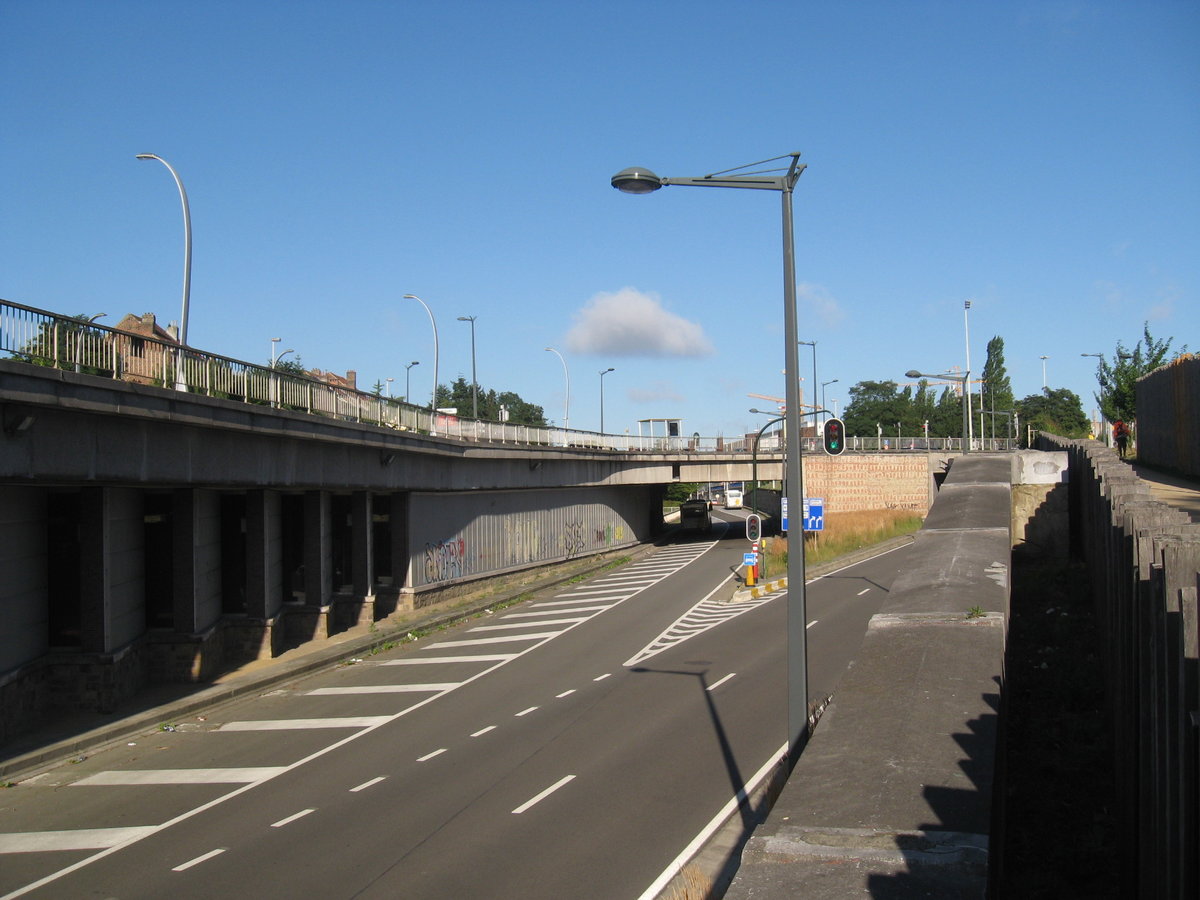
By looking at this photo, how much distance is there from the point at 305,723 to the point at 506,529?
22068 millimetres

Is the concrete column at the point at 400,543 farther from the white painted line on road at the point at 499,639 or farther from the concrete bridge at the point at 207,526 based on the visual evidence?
the white painted line on road at the point at 499,639

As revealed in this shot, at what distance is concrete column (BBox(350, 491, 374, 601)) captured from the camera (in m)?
30.4

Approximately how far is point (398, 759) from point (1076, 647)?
10.8 metres

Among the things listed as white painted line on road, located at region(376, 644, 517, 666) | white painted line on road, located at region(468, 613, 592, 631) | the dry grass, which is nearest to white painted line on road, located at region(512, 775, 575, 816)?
white painted line on road, located at region(376, 644, 517, 666)

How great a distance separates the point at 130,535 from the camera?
21.2m

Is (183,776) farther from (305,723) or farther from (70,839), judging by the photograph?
(305,723)

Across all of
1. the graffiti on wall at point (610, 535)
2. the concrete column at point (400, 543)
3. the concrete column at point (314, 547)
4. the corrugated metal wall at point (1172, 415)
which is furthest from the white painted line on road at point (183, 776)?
the graffiti on wall at point (610, 535)

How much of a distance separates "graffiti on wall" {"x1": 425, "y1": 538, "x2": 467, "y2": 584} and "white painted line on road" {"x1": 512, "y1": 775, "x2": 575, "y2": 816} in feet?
65.8

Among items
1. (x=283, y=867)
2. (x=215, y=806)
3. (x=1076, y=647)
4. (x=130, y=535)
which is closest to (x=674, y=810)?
(x=283, y=867)

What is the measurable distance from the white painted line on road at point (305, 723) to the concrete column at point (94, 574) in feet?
10.1

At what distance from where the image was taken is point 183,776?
1475 cm

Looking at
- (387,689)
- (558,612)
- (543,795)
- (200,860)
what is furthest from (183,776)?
(558,612)

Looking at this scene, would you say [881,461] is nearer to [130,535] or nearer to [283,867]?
[130,535]

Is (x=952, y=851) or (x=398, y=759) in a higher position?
(x=952, y=851)
